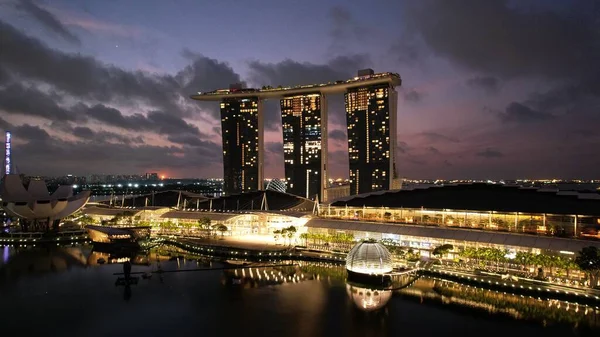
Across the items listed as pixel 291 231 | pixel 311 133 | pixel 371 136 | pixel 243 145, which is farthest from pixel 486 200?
pixel 243 145

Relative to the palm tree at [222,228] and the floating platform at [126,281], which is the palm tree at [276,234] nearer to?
the palm tree at [222,228]

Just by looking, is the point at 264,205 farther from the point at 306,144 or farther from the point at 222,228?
the point at 306,144

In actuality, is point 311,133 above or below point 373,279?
above

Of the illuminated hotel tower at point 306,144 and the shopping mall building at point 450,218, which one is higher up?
the illuminated hotel tower at point 306,144

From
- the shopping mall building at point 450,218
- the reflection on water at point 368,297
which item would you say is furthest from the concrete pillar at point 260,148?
the reflection on water at point 368,297

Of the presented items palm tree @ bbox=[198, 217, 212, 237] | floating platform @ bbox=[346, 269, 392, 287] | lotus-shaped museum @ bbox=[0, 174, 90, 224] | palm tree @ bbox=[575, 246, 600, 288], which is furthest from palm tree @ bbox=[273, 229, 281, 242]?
lotus-shaped museum @ bbox=[0, 174, 90, 224]

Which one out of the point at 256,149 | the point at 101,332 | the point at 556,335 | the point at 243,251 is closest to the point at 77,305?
the point at 101,332
